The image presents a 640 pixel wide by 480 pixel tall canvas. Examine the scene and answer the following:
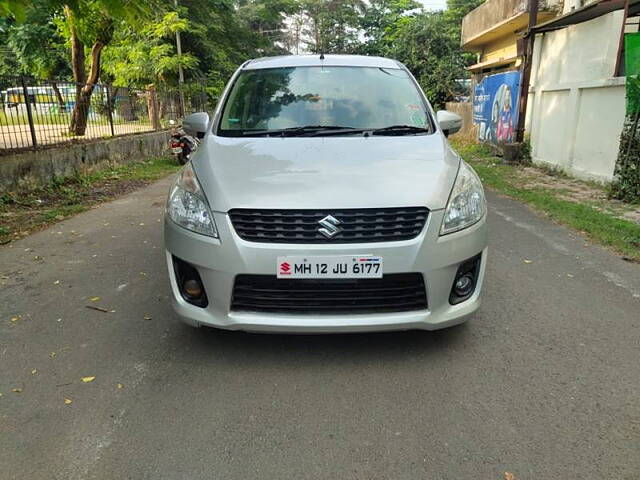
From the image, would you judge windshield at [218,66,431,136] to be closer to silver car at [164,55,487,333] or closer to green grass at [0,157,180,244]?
silver car at [164,55,487,333]

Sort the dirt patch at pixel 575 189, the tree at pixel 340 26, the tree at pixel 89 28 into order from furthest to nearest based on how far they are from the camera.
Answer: the tree at pixel 340 26, the dirt patch at pixel 575 189, the tree at pixel 89 28

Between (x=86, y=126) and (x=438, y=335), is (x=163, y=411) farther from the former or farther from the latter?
(x=86, y=126)

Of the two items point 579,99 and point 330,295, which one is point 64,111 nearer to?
point 330,295

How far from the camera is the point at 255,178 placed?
2.81 metres

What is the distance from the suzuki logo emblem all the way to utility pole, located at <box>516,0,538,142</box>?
10.3 meters

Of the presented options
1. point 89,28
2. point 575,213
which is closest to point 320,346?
point 575,213

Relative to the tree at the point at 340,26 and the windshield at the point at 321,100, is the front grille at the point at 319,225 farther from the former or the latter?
the tree at the point at 340,26

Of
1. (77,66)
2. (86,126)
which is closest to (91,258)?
(86,126)

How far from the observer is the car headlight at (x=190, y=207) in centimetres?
271

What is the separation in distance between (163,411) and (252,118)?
2.20 metres

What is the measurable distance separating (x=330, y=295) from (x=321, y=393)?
500 mm

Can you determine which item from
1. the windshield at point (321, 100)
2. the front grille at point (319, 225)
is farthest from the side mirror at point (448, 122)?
the front grille at point (319, 225)

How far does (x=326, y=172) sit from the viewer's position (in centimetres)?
286

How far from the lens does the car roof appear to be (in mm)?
4258
